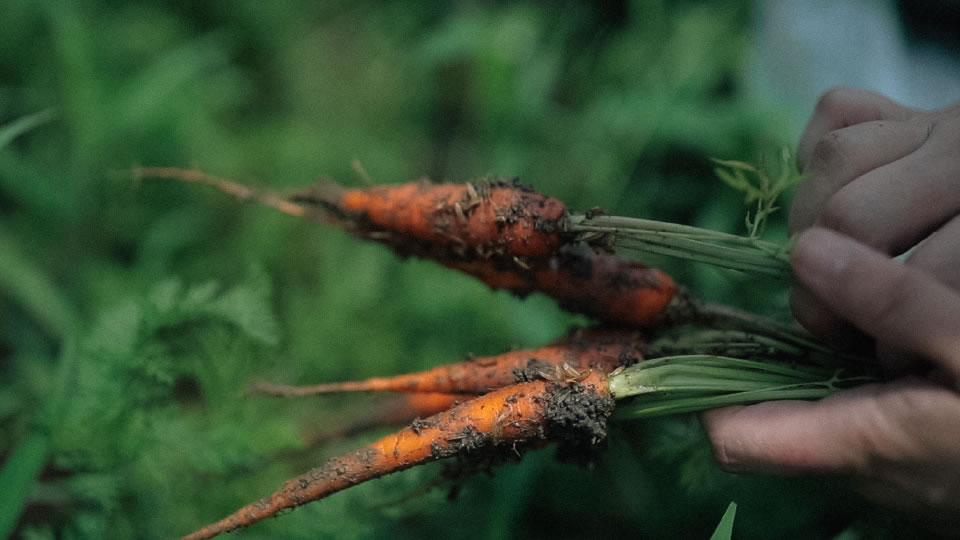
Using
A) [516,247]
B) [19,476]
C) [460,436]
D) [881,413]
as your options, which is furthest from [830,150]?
[19,476]

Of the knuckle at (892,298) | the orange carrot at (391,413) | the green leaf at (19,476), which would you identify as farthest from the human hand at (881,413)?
the green leaf at (19,476)

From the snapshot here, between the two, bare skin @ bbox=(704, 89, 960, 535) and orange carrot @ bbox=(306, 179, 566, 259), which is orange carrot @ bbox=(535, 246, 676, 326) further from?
bare skin @ bbox=(704, 89, 960, 535)

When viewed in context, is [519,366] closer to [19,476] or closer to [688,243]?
[688,243]

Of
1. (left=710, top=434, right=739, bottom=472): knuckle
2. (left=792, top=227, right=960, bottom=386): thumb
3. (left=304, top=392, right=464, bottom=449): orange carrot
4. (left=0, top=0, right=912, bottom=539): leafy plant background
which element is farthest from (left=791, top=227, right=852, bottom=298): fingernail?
(left=304, top=392, right=464, bottom=449): orange carrot

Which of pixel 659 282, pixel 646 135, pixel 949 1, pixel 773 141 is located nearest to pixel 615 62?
pixel 646 135

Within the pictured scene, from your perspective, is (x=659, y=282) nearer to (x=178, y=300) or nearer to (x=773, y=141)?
(x=773, y=141)

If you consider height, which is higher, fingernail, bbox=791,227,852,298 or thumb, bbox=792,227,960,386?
fingernail, bbox=791,227,852,298
